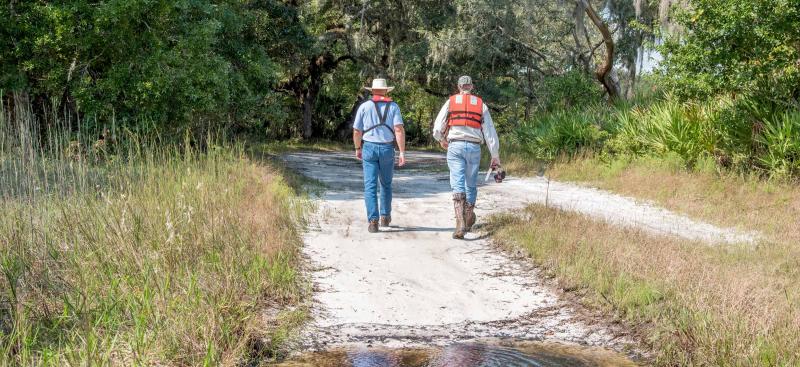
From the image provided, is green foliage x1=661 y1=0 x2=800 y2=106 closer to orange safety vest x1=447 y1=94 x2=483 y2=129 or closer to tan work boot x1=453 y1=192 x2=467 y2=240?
orange safety vest x1=447 y1=94 x2=483 y2=129

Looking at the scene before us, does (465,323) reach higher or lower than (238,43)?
lower

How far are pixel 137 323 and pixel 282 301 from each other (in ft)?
5.75

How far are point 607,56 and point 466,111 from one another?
1574 cm

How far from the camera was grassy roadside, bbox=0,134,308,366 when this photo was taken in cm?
453

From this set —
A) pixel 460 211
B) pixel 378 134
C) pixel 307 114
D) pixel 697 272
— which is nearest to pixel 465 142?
pixel 460 211

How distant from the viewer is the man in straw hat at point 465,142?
884 cm

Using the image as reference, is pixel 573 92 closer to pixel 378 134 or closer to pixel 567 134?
pixel 567 134

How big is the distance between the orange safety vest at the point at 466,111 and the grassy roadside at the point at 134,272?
Answer: 2.45 metres

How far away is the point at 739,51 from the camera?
1282 cm

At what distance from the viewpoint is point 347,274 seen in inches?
285

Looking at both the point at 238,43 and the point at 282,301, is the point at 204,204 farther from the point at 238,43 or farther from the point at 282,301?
the point at 238,43

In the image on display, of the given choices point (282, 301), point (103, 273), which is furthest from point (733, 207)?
point (103, 273)

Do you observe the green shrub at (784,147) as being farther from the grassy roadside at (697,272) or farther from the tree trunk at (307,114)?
the tree trunk at (307,114)

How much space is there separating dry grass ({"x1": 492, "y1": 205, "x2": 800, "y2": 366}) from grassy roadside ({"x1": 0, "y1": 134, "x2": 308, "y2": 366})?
8.30 feet
